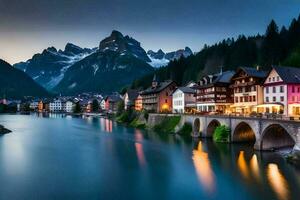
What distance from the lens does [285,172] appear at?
42.2 metres

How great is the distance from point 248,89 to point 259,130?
25574 mm

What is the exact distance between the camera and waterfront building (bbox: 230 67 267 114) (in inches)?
3002

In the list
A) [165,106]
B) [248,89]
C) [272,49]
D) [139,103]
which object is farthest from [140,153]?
[139,103]

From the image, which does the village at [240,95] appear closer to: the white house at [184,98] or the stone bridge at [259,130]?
the white house at [184,98]

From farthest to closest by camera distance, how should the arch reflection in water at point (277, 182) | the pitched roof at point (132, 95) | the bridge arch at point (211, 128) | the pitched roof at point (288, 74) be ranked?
the pitched roof at point (132, 95), the bridge arch at point (211, 128), the pitched roof at point (288, 74), the arch reflection in water at point (277, 182)

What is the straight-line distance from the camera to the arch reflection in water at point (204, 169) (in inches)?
1571

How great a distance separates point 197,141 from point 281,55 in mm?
51526

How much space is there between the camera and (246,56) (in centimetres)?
13188

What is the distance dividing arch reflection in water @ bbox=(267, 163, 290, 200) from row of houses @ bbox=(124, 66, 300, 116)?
25.1 meters

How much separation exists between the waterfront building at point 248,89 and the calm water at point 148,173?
Answer: 18.1 meters

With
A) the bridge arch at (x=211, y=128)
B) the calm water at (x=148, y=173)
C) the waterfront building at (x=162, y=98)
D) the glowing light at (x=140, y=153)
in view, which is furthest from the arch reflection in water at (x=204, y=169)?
the waterfront building at (x=162, y=98)

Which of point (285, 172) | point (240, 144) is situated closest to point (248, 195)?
point (285, 172)

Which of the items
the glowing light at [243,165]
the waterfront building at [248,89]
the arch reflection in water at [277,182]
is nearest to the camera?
the arch reflection in water at [277,182]

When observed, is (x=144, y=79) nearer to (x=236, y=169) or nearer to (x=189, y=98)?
(x=189, y=98)
